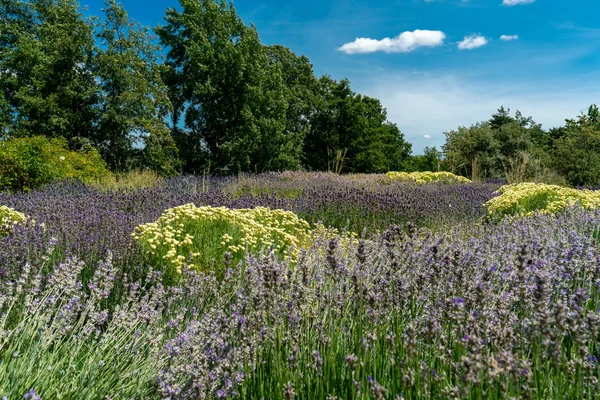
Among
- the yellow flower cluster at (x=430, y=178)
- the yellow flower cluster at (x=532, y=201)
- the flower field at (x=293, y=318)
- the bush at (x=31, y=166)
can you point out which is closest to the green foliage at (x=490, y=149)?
the yellow flower cluster at (x=430, y=178)

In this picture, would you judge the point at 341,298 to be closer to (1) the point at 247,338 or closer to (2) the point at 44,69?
(1) the point at 247,338

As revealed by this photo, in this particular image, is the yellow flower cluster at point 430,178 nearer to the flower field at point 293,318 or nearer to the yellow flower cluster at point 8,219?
the flower field at point 293,318

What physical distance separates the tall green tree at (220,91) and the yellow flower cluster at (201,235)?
45.7ft

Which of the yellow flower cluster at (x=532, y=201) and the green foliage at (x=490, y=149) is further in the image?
the green foliage at (x=490, y=149)

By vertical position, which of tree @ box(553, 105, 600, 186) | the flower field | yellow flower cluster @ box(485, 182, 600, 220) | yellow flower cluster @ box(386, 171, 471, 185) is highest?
tree @ box(553, 105, 600, 186)

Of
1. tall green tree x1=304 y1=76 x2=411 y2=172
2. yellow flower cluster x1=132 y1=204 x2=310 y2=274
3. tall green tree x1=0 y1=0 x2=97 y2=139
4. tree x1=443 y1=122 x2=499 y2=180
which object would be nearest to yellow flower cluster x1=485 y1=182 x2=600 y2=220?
yellow flower cluster x1=132 y1=204 x2=310 y2=274

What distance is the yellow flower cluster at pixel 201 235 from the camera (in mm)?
4461

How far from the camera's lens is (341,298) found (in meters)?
2.29

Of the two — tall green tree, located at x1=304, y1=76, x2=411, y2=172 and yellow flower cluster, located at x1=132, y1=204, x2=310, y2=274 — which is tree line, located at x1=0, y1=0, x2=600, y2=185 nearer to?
tall green tree, located at x1=304, y1=76, x2=411, y2=172

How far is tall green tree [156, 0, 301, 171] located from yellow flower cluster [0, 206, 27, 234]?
1321 cm

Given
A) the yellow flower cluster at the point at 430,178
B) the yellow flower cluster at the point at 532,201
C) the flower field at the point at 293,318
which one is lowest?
the flower field at the point at 293,318

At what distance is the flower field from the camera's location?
1535 millimetres

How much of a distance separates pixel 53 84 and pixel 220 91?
6889 millimetres

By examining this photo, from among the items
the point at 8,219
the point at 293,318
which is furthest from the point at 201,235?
the point at 293,318
